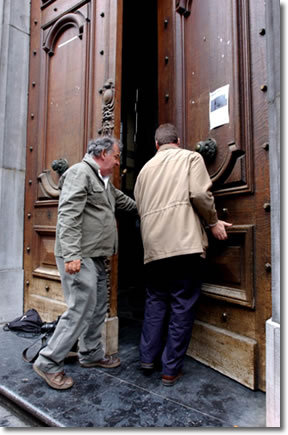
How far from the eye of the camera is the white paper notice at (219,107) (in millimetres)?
2285

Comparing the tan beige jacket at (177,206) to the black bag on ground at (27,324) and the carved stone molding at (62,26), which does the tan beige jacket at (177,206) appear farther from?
the carved stone molding at (62,26)

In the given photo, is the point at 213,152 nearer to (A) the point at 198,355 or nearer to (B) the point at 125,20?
(A) the point at 198,355

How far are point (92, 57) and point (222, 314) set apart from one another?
259 centimetres

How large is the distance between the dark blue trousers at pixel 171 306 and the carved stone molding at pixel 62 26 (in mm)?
2546

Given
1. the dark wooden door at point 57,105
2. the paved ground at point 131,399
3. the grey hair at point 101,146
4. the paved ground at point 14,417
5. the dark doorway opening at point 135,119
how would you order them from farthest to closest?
the dark doorway opening at point 135,119
the dark wooden door at point 57,105
the grey hair at point 101,146
the paved ground at point 14,417
the paved ground at point 131,399

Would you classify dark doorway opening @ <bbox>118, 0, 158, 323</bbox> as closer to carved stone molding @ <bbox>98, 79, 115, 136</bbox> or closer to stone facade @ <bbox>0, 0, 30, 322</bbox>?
stone facade @ <bbox>0, 0, 30, 322</bbox>

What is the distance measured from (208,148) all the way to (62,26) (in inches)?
91.8

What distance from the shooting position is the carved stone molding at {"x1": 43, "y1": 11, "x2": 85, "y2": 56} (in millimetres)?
3166

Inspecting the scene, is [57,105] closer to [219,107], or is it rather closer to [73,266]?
[219,107]

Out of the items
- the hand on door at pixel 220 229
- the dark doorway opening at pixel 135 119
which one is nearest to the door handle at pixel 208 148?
the hand on door at pixel 220 229

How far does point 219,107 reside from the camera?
233 centimetres

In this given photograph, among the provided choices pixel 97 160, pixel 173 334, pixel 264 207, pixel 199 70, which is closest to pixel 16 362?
pixel 173 334

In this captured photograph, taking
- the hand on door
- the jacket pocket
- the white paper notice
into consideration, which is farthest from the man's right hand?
the white paper notice

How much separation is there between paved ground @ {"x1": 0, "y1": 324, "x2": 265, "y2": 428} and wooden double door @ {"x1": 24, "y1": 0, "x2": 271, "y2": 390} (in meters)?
0.19
